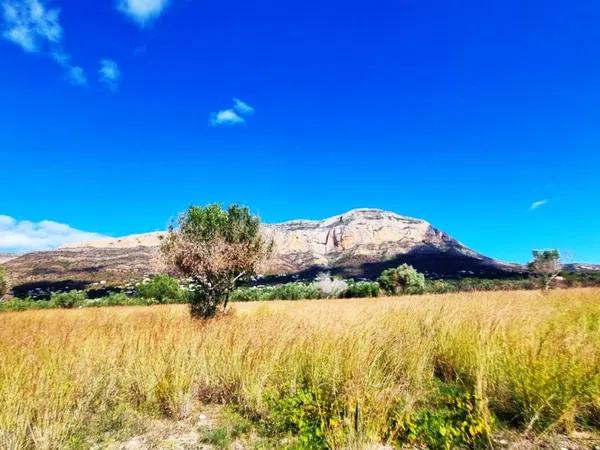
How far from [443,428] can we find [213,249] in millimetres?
12034

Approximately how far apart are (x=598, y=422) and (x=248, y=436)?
3.68 meters

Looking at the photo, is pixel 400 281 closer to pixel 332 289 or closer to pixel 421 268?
pixel 332 289

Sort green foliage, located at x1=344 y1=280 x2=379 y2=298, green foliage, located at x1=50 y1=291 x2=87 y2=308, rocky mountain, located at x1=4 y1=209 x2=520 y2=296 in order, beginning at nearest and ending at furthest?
1. green foliage, located at x1=50 y1=291 x2=87 y2=308
2. green foliage, located at x1=344 y1=280 x2=379 y2=298
3. rocky mountain, located at x1=4 y1=209 x2=520 y2=296

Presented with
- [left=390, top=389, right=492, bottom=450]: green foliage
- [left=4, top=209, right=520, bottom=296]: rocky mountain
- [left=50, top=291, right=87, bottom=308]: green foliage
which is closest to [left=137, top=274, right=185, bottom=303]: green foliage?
[left=50, top=291, right=87, bottom=308]: green foliage

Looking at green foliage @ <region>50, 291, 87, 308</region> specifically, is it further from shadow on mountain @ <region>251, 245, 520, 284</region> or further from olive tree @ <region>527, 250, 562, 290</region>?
shadow on mountain @ <region>251, 245, 520, 284</region>

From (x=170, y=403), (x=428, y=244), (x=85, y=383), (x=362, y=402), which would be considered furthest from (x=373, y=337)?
(x=428, y=244)

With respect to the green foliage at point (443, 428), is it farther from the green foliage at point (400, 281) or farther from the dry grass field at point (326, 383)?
the green foliage at point (400, 281)

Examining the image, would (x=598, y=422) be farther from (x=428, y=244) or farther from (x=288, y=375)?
(x=428, y=244)

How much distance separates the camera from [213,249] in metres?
14.2

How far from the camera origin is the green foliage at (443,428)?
3.28m

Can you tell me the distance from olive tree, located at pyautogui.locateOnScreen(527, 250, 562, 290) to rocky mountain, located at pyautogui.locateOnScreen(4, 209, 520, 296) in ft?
145

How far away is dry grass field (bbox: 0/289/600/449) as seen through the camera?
11.4 ft

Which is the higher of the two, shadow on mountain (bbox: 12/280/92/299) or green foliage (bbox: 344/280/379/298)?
shadow on mountain (bbox: 12/280/92/299)

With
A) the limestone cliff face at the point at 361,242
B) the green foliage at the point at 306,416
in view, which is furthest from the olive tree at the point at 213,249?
the limestone cliff face at the point at 361,242
